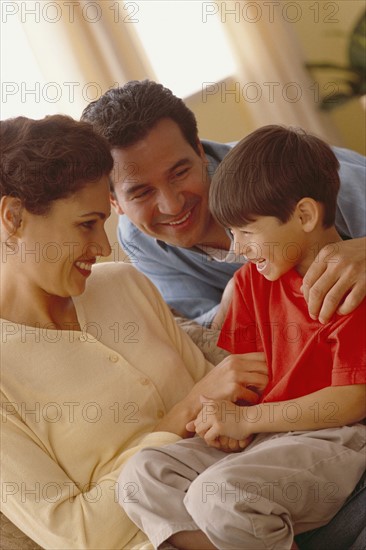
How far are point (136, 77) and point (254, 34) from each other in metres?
1.02

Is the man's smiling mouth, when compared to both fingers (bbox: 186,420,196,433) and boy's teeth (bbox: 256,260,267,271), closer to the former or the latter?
boy's teeth (bbox: 256,260,267,271)

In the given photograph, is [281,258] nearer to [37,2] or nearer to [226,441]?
[226,441]

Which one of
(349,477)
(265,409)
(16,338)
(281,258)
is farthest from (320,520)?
(16,338)

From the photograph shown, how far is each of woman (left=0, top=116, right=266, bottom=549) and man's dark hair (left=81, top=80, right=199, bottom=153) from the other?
34 cm

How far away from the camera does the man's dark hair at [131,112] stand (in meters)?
2.04

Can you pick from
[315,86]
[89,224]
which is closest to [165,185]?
[89,224]

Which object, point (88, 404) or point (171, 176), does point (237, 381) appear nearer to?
point (88, 404)

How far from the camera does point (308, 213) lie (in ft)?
5.28

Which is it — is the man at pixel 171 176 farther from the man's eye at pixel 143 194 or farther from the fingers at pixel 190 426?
the fingers at pixel 190 426

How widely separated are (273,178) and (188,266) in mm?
856

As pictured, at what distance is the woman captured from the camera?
1528mm

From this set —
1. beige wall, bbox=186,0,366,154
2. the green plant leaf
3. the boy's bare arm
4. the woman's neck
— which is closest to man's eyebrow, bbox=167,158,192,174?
the woman's neck

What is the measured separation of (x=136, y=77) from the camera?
3971mm

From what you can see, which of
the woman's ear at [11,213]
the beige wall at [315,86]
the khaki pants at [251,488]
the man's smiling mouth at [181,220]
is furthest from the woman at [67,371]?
the beige wall at [315,86]
